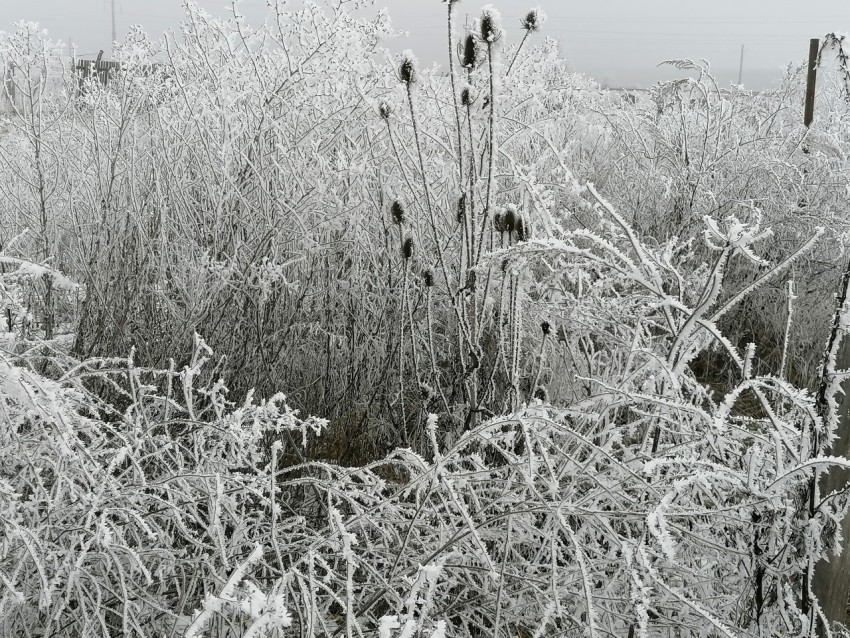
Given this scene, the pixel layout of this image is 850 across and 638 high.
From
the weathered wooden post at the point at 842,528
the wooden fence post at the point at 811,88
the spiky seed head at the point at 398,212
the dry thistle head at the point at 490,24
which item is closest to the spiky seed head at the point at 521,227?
the spiky seed head at the point at 398,212

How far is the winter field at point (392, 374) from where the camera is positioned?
1.54m

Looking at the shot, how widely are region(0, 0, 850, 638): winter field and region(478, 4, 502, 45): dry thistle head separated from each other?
2cm

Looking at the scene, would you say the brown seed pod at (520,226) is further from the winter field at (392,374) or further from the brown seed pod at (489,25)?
the brown seed pod at (489,25)

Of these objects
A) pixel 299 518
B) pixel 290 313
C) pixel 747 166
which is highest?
pixel 747 166

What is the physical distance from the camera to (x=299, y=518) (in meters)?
1.88

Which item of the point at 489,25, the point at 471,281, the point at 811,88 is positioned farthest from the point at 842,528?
the point at 811,88

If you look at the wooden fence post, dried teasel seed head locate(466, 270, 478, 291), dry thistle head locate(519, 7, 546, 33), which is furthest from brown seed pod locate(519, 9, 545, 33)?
the wooden fence post

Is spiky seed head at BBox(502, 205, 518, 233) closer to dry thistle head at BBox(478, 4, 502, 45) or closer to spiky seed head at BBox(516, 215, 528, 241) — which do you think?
spiky seed head at BBox(516, 215, 528, 241)

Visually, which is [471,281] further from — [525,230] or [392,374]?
[392,374]

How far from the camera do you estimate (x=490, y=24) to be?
2.10m

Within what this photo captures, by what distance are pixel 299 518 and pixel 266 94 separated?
6.91ft

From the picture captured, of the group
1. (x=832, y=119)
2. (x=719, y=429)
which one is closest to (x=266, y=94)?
(x=719, y=429)

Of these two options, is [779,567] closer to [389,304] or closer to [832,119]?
→ [389,304]

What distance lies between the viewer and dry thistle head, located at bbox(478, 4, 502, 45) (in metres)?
2.09
